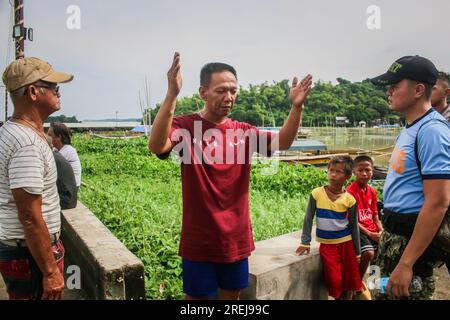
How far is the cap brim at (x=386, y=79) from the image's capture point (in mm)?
1960

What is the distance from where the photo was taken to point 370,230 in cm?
309

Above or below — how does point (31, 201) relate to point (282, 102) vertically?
below

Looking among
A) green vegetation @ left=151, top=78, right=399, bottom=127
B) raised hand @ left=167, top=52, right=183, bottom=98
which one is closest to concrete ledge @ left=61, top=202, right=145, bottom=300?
raised hand @ left=167, top=52, right=183, bottom=98

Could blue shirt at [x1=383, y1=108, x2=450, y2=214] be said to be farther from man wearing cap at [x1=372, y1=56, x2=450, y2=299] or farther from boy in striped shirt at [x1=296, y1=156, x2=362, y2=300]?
boy in striped shirt at [x1=296, y1=156, x2=362, y2=300]

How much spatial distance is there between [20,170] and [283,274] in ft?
5.88

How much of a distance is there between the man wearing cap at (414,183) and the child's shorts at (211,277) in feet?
2.53

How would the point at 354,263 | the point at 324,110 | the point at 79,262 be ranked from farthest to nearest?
the point at 324,110 < the point at 79,262 < the point at 354,263

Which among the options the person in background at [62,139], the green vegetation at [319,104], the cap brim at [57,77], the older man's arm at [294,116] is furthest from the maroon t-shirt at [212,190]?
the green vegetation at [319,104]

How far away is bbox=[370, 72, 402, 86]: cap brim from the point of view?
6.43ft

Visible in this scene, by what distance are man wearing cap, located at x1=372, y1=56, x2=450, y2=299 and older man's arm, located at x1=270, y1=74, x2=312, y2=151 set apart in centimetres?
41

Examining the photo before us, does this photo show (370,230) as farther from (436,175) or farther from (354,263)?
(436,175)

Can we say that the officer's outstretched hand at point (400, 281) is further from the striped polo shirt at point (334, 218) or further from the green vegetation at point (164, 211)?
the green vegetation at point (164, 211)
